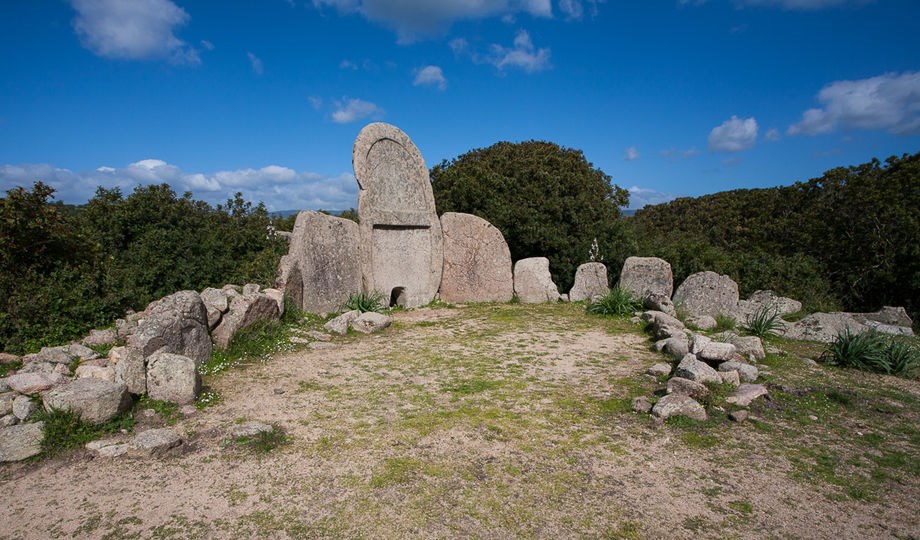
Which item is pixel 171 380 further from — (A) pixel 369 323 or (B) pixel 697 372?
(B) pixel 697 372

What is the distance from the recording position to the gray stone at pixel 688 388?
5711 millimetres

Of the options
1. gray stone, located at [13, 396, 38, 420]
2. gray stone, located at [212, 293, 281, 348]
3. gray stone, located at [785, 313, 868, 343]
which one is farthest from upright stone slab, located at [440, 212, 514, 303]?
gray stone, located at [13, 396, 38, 420]

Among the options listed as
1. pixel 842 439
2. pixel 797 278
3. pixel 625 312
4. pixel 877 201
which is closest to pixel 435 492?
pixel 842 439

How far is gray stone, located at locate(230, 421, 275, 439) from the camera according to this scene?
4953 mm

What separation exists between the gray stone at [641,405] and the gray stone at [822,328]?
17.2 ft

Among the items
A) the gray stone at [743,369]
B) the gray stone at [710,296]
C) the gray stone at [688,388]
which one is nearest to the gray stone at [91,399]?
the gray stone at [688,388]

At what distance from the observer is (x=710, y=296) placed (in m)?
11.0

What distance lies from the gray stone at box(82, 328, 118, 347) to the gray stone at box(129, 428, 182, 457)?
298 cm

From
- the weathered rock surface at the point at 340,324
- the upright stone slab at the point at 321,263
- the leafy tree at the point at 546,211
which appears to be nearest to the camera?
the weathered rock surface at the point at 340,324

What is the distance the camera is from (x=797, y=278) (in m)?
12.8

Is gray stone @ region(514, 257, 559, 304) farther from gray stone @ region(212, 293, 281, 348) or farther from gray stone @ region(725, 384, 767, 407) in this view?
gray stone @ region(725, 384, 767, 407)

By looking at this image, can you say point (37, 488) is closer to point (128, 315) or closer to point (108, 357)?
point (108, 357)

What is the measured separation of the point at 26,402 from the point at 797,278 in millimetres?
14605

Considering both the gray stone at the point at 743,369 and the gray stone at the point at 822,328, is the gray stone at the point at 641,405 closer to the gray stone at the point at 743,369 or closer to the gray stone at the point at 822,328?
the gray stone at the point at 743,369
